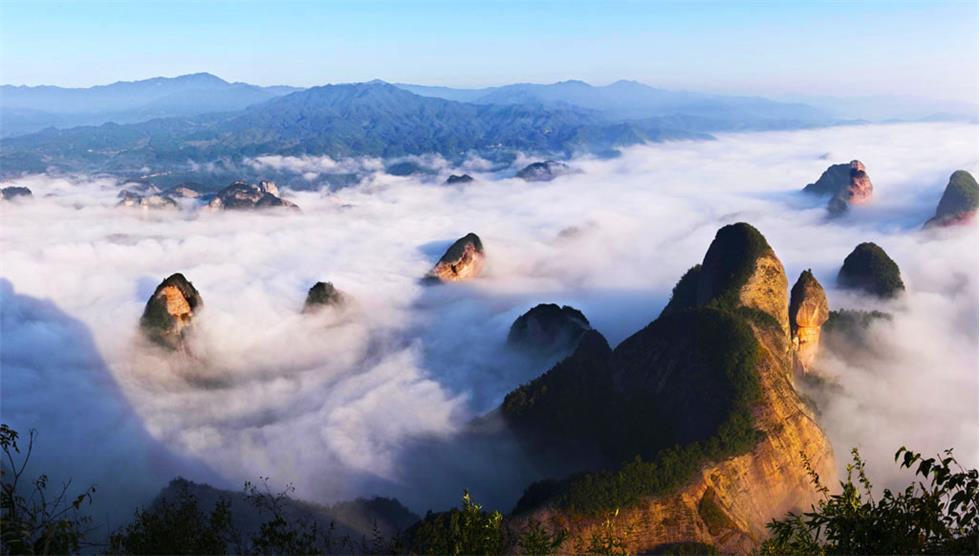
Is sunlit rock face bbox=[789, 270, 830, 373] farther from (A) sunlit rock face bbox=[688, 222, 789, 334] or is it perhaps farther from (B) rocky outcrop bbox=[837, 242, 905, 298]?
(B) rocky outcrop bbox=[837, 242, 905, 298]

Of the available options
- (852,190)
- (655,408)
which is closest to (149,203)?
(655,408)

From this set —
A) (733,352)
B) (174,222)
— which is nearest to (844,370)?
(733,352)

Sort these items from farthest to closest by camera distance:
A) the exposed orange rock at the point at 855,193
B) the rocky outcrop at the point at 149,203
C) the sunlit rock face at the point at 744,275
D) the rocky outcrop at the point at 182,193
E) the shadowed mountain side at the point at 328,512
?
the rocky outcrop at the point at 182,193 → the rocky outcrop at the point at 149,203 → the exposed orange rock at the point at 855,193 → the sunlit rock face at the point at 744,275 → the shadowed mountain side at the point at 328,512

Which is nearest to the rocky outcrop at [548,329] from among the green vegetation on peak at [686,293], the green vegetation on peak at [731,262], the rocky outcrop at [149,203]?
the green vegetation on peak at [686,293]

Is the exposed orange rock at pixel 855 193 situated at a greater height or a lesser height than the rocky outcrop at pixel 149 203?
greater

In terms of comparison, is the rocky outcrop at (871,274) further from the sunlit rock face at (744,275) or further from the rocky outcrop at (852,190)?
the rocky outcrop at (852,190)

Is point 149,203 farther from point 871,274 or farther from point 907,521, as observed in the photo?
point 907,521
